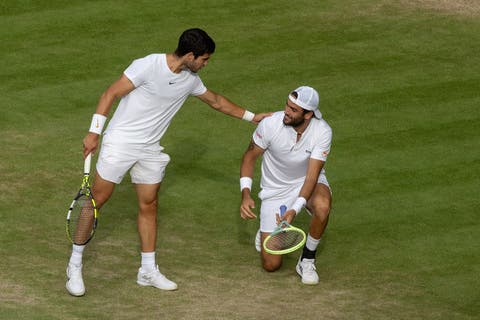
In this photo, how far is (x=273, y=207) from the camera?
1316 cm

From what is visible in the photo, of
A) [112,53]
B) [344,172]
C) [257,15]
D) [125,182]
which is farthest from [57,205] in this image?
[257,15]

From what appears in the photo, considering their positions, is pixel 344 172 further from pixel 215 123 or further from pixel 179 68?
pixel 179 68

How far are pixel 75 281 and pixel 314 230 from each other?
2628mm

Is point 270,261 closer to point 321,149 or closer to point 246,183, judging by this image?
point 246,183

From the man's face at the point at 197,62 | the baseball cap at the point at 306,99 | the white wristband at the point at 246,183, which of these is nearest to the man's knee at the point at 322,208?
the white wristband at the point at 246,183

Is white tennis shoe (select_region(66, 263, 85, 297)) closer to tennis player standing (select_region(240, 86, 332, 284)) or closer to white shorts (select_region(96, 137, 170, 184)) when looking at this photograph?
white shorts (select_region(96, 137, 170, 184))

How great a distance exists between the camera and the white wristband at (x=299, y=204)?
12219mm

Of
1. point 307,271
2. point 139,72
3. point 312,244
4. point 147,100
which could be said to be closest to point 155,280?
point 307,271

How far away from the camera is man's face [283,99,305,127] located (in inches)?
493

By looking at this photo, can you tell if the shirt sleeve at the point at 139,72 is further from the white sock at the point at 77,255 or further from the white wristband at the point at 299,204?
the white wristband at the point at 299,204

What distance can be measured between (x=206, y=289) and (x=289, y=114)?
204 centimetres

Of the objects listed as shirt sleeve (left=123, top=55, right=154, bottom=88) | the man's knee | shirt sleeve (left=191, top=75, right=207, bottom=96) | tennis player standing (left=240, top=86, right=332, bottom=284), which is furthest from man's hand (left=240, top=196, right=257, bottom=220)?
shirt sleeve (left=123, top=55, right=154, bottom=88)

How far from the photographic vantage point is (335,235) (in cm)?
1391

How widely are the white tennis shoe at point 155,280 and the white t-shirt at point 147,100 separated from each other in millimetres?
1360
